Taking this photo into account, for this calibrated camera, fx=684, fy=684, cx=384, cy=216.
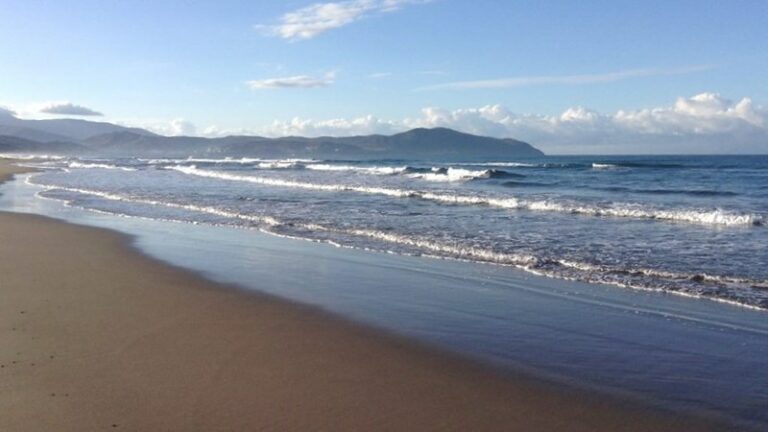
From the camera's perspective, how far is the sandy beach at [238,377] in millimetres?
4645

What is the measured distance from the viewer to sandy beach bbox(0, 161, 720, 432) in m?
4.64

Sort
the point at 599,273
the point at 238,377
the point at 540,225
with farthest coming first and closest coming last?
the point at 540,225 < the point at 599,273 < the point at 238,377

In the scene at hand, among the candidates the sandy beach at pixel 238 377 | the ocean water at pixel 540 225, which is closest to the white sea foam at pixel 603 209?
the ocean water at pixel 540 225

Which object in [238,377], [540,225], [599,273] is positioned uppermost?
[540,225]

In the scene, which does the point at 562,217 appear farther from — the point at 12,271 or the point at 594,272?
the point at 12,271

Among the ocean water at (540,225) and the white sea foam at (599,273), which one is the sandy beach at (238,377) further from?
the ocean water at (540,225)

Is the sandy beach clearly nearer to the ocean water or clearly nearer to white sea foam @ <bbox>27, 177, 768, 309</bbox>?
white sea foam @ <bbox>27, 177, 768, 309</bbox>

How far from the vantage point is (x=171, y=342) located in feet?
21.2

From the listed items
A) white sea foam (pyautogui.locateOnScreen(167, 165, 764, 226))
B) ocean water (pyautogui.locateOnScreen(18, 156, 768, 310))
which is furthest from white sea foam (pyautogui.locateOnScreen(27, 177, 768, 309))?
white sea foam (pyautogui.locateOnScreen(167, 165, 764, 226))

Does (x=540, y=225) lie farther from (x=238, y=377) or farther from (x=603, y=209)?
(x=238, y=377)

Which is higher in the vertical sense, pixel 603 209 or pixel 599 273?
pixel 603 209

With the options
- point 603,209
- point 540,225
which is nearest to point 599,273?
point 540,225

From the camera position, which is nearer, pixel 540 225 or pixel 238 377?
pixel 238 377

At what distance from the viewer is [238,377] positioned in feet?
18.0
